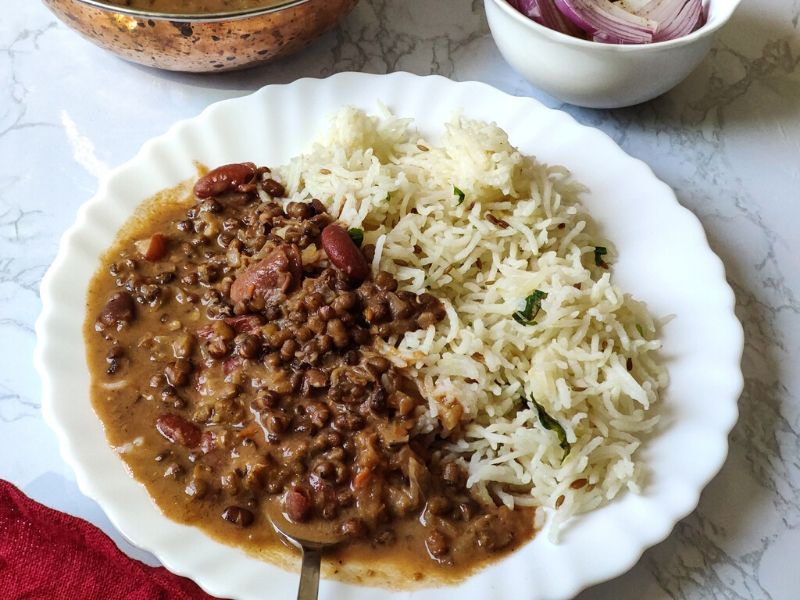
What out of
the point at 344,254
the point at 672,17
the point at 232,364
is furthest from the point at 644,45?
the point at 232,364

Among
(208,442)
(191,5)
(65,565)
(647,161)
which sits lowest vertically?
(65,565)

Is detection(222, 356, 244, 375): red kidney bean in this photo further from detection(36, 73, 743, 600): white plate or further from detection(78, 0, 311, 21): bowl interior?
detection(78, 0, 311, 21): bowl interior

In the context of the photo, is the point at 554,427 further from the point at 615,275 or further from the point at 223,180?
the point at 223,180

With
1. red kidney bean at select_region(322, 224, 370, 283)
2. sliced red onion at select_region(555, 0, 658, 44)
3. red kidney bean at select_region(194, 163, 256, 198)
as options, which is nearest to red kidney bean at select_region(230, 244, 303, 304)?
red kidney bean at select_region(322, 224, 370, 283)

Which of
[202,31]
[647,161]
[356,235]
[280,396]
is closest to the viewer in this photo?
[280,396]

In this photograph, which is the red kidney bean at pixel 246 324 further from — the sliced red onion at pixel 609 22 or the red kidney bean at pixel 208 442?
the sliced red onion at pixel 609 22
